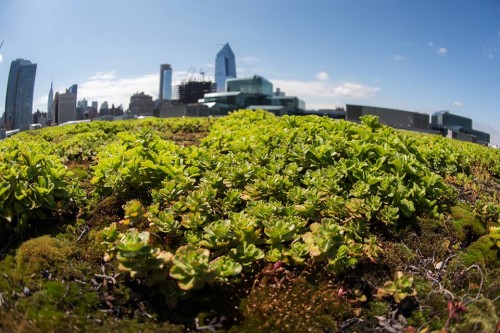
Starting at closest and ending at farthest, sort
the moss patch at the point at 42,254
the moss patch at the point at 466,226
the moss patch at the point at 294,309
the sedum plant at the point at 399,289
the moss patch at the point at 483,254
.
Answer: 1. the moss patch at the point at 294,309
2. the sedum plant at the point at 399,289
3. the moss patch at the point at 42,254
4. the moss patch at the point at 483,254
5. the moss patch at the point at 466,226

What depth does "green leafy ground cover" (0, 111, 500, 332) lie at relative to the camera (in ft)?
11.5

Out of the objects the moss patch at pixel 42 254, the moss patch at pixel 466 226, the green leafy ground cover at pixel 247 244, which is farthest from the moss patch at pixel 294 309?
the moss patch at pixel 466 226

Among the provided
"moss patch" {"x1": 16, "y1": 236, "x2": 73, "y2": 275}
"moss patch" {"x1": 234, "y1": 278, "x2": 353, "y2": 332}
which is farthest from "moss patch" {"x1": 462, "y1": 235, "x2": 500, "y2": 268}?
"moss patch" {"x1": 16, "y1": 236, "x2": 73, "y2": 275}

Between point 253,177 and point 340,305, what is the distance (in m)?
2.36

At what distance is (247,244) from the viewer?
4121 millimetres

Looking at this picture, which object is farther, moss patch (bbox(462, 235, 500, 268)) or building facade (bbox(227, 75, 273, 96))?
building facade (bbox(227, 75, 273, 96))

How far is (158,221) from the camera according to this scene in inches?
170

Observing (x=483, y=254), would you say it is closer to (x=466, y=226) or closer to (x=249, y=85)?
(x=466, y=226)

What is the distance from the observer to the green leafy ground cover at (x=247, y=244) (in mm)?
3494

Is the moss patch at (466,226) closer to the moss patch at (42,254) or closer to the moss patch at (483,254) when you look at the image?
the moss patch at (483,254)

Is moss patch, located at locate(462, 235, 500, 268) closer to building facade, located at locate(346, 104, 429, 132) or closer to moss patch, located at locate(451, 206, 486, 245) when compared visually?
moss patch, located at locate(451, 206, 486, 245)

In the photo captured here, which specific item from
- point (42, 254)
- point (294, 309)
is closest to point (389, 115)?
point (294, 309)

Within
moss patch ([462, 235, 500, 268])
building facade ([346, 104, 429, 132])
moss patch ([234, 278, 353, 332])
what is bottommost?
moss patch ([234, 278, 353, 332])

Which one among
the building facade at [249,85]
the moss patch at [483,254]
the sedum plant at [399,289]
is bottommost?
the sedum plant at [399,289]
